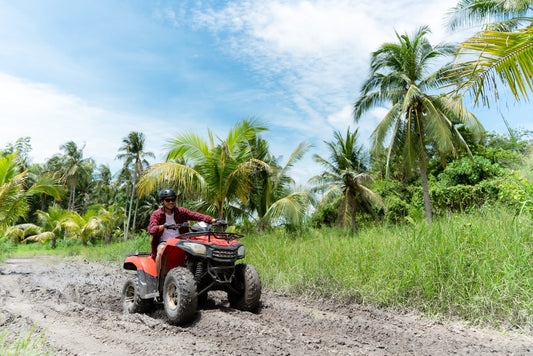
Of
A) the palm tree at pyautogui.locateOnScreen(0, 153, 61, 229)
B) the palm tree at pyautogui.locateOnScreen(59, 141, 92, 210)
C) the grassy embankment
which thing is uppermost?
the palm tree at pyautogui.locateOnScreen(59, 141, 92, 210)

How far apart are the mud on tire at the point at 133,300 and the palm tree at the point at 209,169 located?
6.25 m

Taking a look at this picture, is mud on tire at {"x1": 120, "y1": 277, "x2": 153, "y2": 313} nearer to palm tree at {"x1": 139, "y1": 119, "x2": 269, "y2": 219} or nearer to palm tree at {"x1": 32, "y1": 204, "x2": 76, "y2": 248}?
palm tree at {"x1": 139, "y1": 119, "x2": 269, "y2": 219}

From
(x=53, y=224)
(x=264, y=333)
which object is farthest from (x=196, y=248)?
(x=53, y=224)

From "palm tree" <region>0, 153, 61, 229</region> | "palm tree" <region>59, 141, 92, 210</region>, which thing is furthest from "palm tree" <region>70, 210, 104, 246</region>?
"palm tree" <region>59, 141, 92, 210</region>

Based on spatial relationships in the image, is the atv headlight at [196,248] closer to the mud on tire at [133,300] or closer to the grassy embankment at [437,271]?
the mud on tire at [133,300]

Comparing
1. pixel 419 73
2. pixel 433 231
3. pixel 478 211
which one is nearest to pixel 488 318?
pixel 433 231

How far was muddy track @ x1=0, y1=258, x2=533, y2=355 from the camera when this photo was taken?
11.5 feet

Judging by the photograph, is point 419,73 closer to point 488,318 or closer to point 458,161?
point 458,161

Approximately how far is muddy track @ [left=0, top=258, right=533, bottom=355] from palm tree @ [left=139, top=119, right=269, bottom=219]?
654cm

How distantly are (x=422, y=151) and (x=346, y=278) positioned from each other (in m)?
17.5

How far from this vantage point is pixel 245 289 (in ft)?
16.2

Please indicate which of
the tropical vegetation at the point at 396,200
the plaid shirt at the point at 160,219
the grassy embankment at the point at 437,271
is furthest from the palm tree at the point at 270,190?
the plaid shirt at the point at 160,219

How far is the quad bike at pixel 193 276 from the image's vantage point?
4.38 meters

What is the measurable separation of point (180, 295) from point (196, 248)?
59 cm
